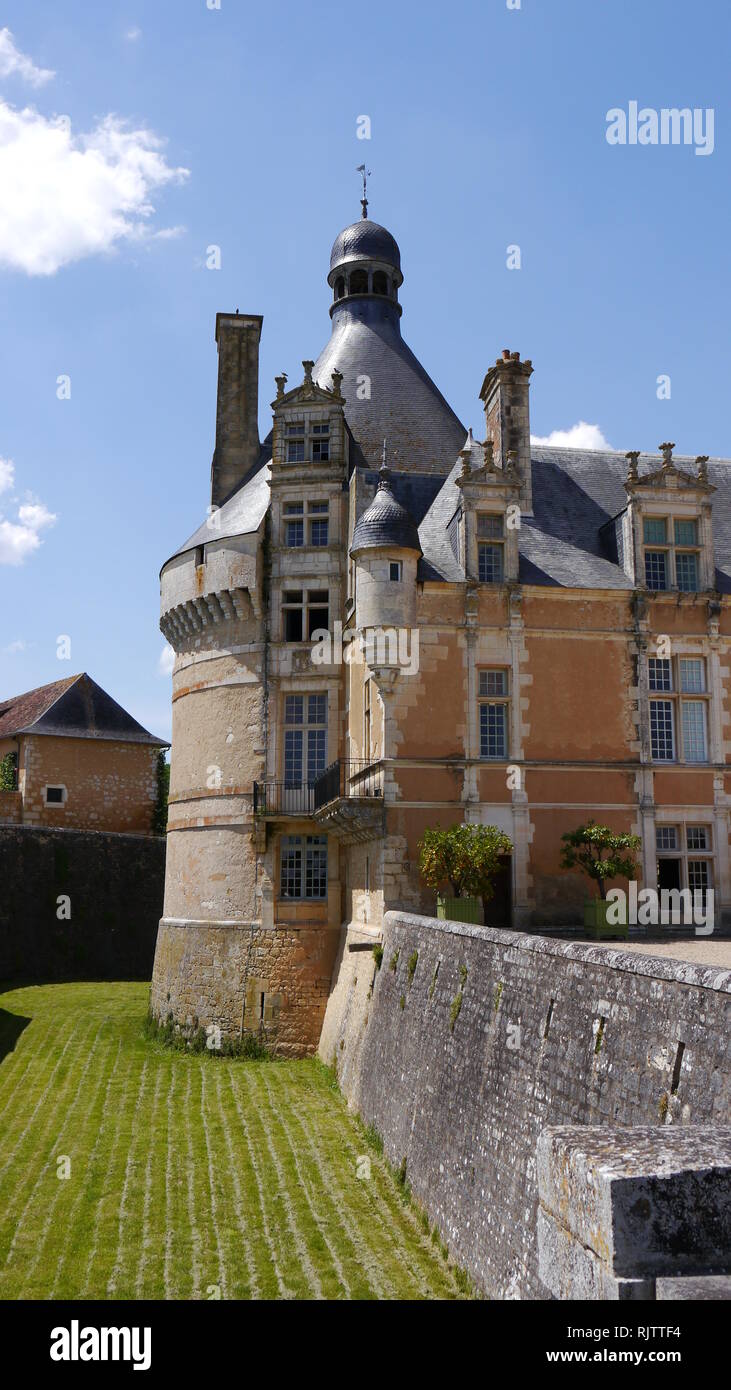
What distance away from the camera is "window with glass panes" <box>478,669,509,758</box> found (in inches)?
741

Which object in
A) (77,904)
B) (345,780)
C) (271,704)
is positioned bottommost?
(77,904)

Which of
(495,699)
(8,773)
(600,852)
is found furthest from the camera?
(8,773)

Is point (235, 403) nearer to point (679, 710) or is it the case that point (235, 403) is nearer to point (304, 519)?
point (304, 519)

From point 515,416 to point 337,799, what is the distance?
871 centimetres

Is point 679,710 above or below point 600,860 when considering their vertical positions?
above

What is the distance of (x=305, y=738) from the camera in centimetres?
2247

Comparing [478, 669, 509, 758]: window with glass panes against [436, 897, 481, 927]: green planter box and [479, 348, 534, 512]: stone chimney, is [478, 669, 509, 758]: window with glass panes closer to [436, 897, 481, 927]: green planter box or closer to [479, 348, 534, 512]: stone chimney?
[436, 897, 481, 927]: green planter box

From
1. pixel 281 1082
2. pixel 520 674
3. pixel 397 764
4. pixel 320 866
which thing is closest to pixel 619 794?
pixel 520 674

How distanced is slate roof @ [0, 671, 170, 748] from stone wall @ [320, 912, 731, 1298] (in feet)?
78.8

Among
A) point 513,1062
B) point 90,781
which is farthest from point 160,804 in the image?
point 513,1062

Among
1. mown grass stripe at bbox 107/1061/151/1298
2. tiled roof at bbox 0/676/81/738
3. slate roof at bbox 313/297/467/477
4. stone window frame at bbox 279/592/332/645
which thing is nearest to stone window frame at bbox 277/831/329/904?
stone window frame at bbox 279/592/332/645

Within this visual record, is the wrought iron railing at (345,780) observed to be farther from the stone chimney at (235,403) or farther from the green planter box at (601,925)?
the stone chimney at (235,403)

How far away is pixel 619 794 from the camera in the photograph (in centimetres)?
1886
